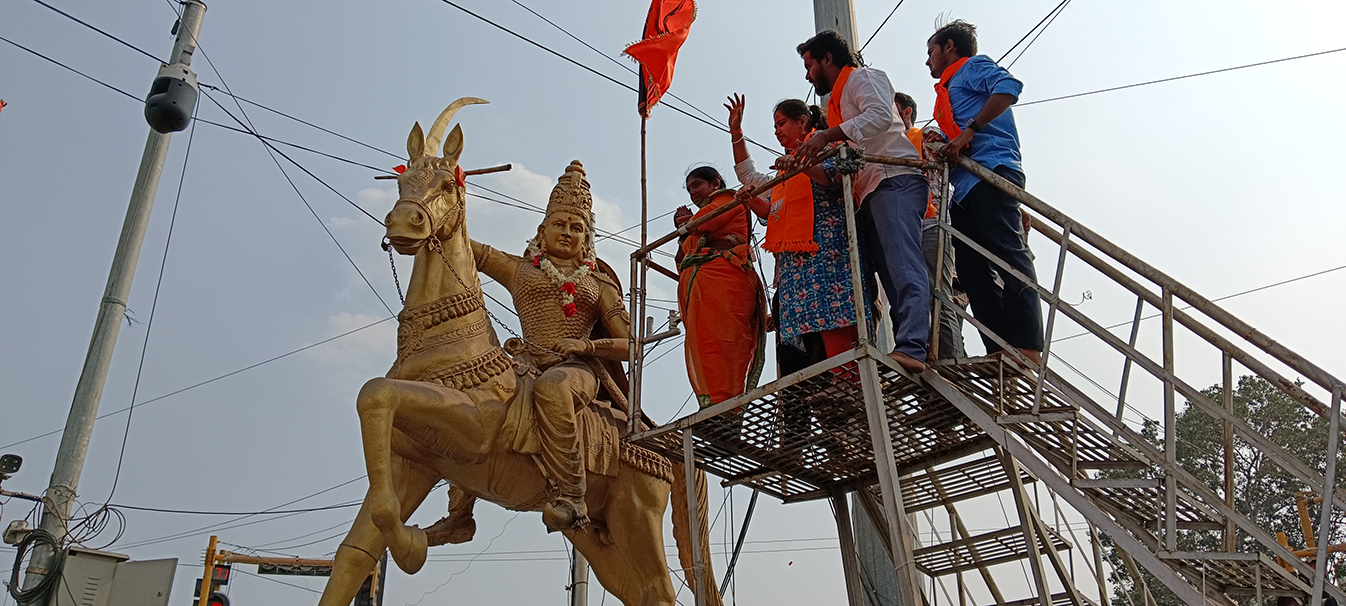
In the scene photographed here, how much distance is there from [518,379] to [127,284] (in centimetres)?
354

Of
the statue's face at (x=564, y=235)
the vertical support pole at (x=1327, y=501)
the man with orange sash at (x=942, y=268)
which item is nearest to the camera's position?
the vertical support pole at (x=1327, y=501)

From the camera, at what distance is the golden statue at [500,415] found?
603cm

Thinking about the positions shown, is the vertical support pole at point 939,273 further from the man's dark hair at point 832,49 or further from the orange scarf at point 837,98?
the man's dark hair at point 832,49

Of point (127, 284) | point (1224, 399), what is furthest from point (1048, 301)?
point (127, 284)

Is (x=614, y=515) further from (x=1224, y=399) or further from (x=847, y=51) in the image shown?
(x=1224, y=399)

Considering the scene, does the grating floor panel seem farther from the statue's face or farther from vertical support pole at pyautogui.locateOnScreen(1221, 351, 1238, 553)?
the statue's face

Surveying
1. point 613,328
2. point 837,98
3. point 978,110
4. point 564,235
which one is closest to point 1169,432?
point 978,110

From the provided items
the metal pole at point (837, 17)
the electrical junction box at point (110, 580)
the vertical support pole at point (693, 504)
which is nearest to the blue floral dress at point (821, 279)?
the vertical support pole at point (693, 504)

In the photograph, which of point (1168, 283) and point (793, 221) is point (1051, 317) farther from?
point (793, 221)

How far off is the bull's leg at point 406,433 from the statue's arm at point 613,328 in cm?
126

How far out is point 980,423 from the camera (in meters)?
4.12

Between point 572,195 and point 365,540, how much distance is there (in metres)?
3.11

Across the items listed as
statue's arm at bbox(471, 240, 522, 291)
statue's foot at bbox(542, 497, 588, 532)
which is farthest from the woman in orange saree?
statue's arm at bbox(471, 240, 522, 291)

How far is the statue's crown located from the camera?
7.79 meters
